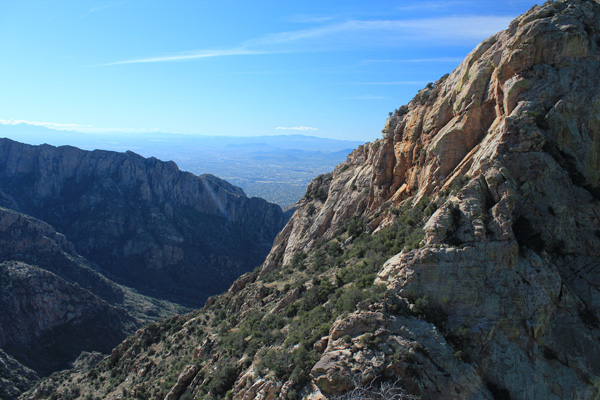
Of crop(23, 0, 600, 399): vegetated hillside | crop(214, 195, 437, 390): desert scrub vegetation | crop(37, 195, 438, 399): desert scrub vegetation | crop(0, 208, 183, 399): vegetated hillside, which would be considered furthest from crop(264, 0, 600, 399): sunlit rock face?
crop(0, 208, 183, 399): vegetated hillside

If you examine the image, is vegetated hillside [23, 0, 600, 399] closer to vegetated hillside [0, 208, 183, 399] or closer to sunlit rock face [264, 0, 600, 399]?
sunlit rock face [264, 0, 600, 399]

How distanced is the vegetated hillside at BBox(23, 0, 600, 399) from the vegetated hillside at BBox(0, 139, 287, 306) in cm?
7197

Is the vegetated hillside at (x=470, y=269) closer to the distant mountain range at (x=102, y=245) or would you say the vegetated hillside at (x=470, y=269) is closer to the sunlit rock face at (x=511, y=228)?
the sunlit rock face at (x=511, y=228)

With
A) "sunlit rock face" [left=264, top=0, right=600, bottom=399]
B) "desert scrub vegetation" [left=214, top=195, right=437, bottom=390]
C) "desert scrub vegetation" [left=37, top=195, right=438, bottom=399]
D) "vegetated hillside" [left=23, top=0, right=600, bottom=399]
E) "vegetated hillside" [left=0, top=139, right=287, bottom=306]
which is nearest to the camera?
"vegetated hillside" [left=23, top=0, right=600, bottom=399]

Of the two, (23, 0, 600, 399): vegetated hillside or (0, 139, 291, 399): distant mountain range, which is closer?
(23, 0, 600, 399): vegetated hillside

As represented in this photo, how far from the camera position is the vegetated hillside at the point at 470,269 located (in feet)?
59.6

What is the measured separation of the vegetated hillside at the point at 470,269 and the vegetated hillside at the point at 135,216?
7197 cm

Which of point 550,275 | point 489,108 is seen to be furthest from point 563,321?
point 489,108

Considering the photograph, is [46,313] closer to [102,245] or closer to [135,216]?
[102,245]

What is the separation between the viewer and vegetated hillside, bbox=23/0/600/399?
1817 cm

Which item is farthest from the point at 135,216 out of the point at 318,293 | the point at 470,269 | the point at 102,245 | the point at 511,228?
the point at 511,228

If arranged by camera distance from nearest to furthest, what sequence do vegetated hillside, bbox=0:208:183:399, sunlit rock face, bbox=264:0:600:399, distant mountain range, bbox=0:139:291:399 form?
sunlit rock face, bbox=264:0:600:399 < vegetated hillside, bbox=0:208:183:399 < distant mountain range, bbox=0:139:291:399

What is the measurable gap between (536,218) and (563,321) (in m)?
5.46

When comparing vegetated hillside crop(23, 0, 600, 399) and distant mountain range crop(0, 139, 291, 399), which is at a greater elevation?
vegetated hillside crop(23, 0, 600, 399)
